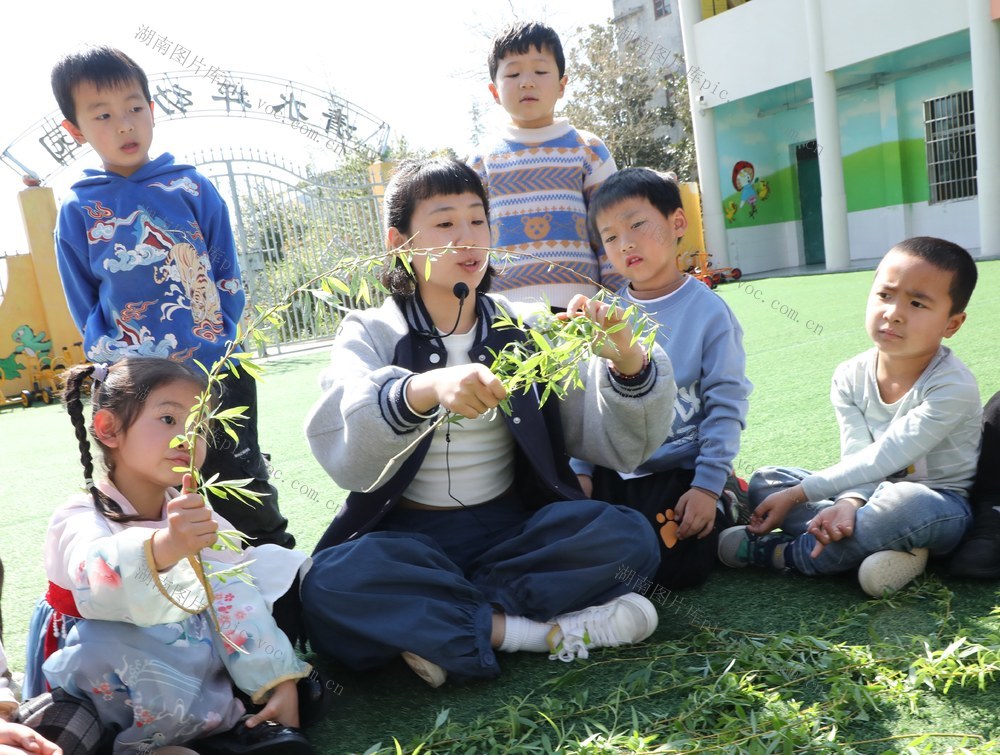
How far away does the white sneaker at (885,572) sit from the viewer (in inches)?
75.2

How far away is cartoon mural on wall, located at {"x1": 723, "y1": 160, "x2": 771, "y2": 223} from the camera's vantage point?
53.0 ft

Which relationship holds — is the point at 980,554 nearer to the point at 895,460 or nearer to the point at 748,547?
the point at 895,460

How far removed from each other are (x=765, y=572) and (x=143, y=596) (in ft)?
4.81

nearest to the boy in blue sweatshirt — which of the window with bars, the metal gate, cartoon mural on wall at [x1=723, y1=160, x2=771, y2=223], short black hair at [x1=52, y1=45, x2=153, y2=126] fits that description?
short black hair at [x1=52, y1=45, x2=153, y2=126]

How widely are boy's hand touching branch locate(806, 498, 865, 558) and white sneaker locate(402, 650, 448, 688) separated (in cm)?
91

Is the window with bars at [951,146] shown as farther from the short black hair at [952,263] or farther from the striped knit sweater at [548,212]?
the short black hair at [952,263]

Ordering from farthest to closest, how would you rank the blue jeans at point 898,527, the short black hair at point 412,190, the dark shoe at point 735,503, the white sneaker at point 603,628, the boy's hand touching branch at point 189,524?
the dark shoe at point 735,503
the short black hair at point 412,190
the blue jeans at point 898,527
the white sneaker at point 603,628
the boy's hand touching branch at point 189,524

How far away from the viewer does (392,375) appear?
1.80 metres

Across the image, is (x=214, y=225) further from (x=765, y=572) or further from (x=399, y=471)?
(x=765, y=572)

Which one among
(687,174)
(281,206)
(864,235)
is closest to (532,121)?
(281,206)

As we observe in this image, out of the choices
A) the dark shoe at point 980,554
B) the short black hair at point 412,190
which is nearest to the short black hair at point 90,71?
the short black hair at point 412,190

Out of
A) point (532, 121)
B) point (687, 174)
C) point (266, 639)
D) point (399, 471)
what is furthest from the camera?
point (687, 174)

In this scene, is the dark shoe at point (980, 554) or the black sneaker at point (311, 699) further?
the dark shoe at point (980, 554)

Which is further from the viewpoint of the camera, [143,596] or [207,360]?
[207,360]
